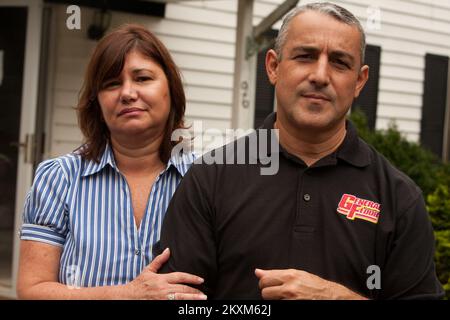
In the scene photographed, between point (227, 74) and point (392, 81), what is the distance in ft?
9.20

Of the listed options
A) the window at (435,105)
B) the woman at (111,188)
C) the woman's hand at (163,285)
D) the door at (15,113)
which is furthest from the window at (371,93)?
the woman's hand at (163,285)

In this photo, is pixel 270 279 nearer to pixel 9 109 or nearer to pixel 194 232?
pixel 194 232

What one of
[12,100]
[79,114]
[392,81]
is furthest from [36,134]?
[392,81]

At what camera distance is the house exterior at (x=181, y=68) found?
5305 millimetres

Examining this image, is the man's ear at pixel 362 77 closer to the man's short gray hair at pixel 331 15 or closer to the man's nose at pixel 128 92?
the man's short gray hair at pixel 331 15

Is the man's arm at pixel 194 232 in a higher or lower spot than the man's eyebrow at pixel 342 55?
lower

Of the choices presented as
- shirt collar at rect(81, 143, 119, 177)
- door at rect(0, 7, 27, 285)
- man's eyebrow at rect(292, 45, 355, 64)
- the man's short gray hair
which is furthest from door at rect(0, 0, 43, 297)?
man's eyebrow at rect(292, 45, 355, 64)

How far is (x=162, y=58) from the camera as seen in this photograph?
2.18 meters

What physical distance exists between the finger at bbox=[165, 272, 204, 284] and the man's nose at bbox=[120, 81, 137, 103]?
642mm

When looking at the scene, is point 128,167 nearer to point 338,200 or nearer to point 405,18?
point 338,200

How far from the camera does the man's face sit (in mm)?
1852

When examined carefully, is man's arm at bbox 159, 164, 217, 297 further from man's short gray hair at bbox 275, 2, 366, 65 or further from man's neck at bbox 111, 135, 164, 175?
man's short gray hair at bbox 275, 2, 366, 65

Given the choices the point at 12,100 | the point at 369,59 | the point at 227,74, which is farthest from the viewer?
the point at 369,59

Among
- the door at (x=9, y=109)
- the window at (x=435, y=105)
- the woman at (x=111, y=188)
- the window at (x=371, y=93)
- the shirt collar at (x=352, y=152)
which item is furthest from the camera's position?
the window at (x=435, y=105)
